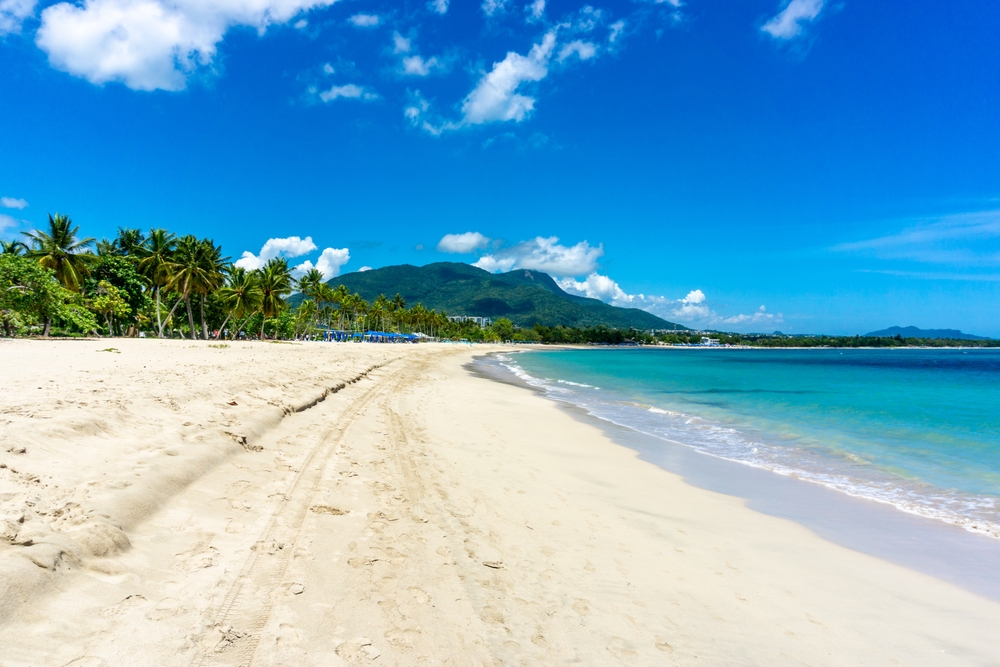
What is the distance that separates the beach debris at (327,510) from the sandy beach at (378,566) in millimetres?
32

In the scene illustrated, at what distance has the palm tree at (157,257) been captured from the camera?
46.0 meters

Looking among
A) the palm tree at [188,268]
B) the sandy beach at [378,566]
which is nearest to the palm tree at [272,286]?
the palm tree at [188,268]

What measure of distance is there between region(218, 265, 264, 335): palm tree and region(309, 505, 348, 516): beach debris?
55863 millimetres

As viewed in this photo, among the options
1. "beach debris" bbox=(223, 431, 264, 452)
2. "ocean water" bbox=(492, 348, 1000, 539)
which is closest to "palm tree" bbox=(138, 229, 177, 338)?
"ocean water" bbox=(492, 348, 1000, 539)

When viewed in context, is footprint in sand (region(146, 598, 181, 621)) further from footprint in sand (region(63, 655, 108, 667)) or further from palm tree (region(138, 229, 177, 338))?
palm tree (region(138, 229, 177, 338))

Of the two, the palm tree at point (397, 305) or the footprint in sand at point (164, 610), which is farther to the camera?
the palm tree at point (397, 305)

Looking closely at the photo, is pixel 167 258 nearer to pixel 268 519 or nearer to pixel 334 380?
pixel 334 380

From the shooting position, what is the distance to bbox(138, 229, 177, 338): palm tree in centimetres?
4597

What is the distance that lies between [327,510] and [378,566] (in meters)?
1.26

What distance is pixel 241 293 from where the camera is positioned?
5378cm

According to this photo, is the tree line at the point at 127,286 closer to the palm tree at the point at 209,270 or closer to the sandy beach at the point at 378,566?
the palm tree at the point at 209,270

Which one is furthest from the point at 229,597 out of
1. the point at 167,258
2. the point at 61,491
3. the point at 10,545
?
the point at 167,258

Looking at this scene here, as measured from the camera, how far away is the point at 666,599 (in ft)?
13.7

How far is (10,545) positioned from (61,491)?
3.50ft
